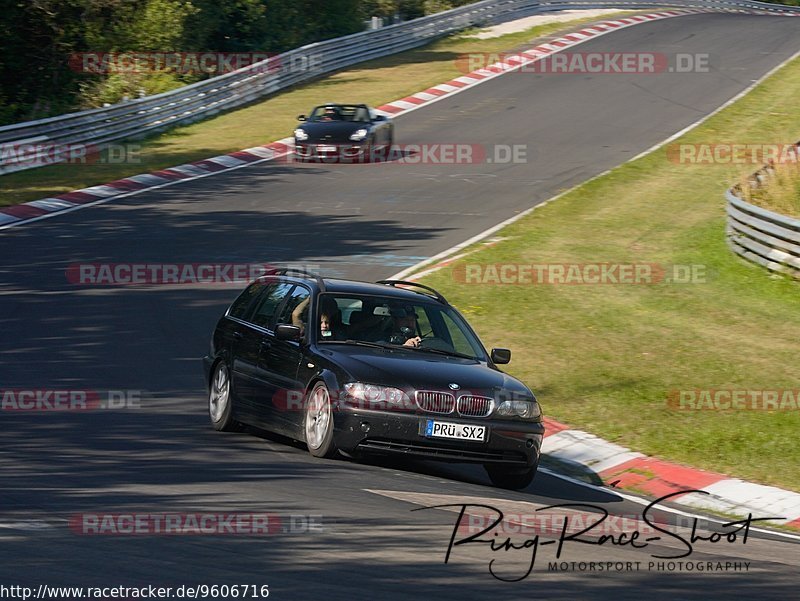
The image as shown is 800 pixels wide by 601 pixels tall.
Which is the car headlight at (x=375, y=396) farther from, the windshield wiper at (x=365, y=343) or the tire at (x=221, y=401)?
the tire at (x=221, y=401)

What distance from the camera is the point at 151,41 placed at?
39250 mm

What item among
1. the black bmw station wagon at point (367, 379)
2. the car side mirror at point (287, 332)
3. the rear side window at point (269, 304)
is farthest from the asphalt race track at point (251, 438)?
the rear side window at point (269, 304)

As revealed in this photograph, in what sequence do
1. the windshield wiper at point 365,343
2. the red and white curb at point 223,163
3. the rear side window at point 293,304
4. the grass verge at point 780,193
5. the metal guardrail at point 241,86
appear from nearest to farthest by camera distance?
the windshield wiper at point 365,343 < the rear side window at point 293,304 < the grass verge at point 780,193 < the red and white curb at point 223,163 < the metal guardrail at point 241,86

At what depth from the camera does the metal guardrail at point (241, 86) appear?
93.0 ft

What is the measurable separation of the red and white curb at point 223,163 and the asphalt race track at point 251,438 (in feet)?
1.93

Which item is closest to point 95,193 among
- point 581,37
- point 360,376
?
point 360,376

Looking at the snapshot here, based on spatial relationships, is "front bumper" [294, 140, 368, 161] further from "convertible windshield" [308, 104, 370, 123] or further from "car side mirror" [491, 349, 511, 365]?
"car side mirror" [491, 349, 511, 365]

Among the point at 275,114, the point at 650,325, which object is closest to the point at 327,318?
the point at 650,325

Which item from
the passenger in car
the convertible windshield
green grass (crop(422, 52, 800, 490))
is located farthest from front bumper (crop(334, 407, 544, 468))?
the convertible windshield

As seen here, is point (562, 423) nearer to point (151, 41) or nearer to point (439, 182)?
point (439, 182)

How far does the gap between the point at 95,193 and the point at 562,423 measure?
15.1 meters

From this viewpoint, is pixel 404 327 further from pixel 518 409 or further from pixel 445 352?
pixel 518 409

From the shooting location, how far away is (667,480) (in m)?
10.9

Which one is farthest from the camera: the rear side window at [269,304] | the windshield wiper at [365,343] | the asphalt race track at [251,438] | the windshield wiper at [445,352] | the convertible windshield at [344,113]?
the convertible windshield at [344,113]
